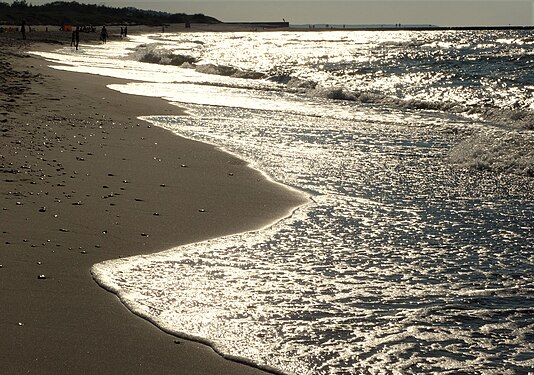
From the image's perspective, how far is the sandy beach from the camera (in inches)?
180

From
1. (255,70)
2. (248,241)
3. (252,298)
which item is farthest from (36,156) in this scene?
(255,70)

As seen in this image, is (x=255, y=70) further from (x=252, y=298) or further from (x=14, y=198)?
(x=252, y=298)

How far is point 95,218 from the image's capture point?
7508mm

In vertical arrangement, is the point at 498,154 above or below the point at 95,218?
above

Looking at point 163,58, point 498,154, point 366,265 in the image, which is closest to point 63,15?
point 163,58

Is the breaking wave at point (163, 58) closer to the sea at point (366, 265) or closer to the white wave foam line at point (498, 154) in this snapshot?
the sea at point (366, 265)

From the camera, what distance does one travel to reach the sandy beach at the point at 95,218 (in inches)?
180

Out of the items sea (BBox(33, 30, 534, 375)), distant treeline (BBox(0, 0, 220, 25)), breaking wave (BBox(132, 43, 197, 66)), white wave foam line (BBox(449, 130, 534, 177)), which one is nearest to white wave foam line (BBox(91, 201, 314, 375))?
sea (BBox(33, 30, 534, 375))

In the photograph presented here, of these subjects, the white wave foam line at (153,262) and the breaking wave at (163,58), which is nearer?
the white wave foam line at (153,262)

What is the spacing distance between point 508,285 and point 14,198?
487 cm

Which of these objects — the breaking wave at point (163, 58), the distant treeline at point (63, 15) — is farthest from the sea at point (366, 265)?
the distant treeline at point (63, 15)

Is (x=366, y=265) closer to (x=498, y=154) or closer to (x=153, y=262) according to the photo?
(x=153, y=262)

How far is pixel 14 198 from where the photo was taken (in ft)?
25.6

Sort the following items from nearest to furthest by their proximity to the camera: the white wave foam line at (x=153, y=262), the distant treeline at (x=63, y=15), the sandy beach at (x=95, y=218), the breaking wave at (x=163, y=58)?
the sandy beach at (x=95, y=218)
the white wave foam line at (x=153, y=262)
the breaking wave at (x=163, y=58)
the distant treeline at (x=63, y=15)
